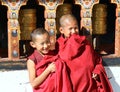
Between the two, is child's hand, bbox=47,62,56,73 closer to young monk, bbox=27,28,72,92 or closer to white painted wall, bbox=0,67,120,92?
young monk, bbox=27,28,72,92

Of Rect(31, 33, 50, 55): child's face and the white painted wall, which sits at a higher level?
Rect(31, 33, 50, 55): child's face

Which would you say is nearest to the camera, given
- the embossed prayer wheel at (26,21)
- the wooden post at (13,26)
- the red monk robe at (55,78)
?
the red monk robe at (55,78)

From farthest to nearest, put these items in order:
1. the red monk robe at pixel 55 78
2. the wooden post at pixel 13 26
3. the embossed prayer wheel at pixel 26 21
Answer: the embossed prayer wheel at pixel 26 21
the wooden post at pixel 13 26
the red monk robe at pixel 55 78

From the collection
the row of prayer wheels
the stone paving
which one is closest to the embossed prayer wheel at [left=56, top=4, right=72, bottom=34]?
the row of prayer wheels

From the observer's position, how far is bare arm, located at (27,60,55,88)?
3193 mm

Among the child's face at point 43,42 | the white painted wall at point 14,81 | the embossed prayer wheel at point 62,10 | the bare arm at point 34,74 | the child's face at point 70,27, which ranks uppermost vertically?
the embossed prayer wheel at point 62,10

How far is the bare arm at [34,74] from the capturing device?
3.19m

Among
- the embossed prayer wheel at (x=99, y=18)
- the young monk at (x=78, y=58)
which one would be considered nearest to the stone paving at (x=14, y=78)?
the young monk at (x=78, y=58)

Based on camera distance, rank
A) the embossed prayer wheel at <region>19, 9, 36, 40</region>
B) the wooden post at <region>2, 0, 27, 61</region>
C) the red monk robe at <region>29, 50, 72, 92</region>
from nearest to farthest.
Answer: the red monk robe at <region>29, 50, 72, 92</region> → the wooden post at <region>2, 0, 27, 61</region> → the embossed prayer wheel at <region>19, 9, 36, 40</region>

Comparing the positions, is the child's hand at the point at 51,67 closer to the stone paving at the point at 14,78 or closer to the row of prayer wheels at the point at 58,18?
the stone paving at the point at 14,78

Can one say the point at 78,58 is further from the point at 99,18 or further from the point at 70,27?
the point at 99,18

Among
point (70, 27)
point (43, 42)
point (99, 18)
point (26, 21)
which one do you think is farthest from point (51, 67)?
point (99, 18)

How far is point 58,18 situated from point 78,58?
0.62m

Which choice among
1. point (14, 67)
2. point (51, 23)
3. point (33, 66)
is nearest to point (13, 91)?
point (14, 67)
